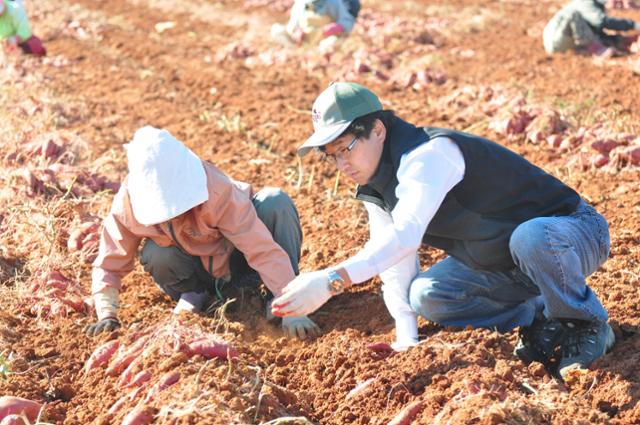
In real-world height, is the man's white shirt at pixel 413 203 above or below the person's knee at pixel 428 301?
above

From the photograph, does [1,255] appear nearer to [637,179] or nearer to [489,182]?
[489,182]

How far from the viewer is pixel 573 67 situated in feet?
26.9

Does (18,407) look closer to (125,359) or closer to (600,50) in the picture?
(125,359)

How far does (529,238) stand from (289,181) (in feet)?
8.97

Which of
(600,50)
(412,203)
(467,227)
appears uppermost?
(412,203)

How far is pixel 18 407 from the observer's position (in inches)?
117

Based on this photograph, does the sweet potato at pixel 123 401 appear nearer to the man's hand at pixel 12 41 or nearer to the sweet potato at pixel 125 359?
the sweet potato at pixel 125 359

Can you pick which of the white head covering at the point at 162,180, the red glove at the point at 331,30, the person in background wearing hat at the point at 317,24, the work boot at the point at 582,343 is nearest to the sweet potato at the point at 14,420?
the white head covering at the point at 162,180

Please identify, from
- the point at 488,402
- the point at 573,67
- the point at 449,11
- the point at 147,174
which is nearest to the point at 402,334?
the point at 488,402

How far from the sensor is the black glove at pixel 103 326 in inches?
147

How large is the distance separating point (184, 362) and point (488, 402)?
105 cm

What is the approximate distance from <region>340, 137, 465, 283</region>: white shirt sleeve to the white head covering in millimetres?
891

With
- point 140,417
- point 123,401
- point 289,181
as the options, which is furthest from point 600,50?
point 140,417

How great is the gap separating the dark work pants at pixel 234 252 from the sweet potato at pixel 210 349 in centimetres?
79
